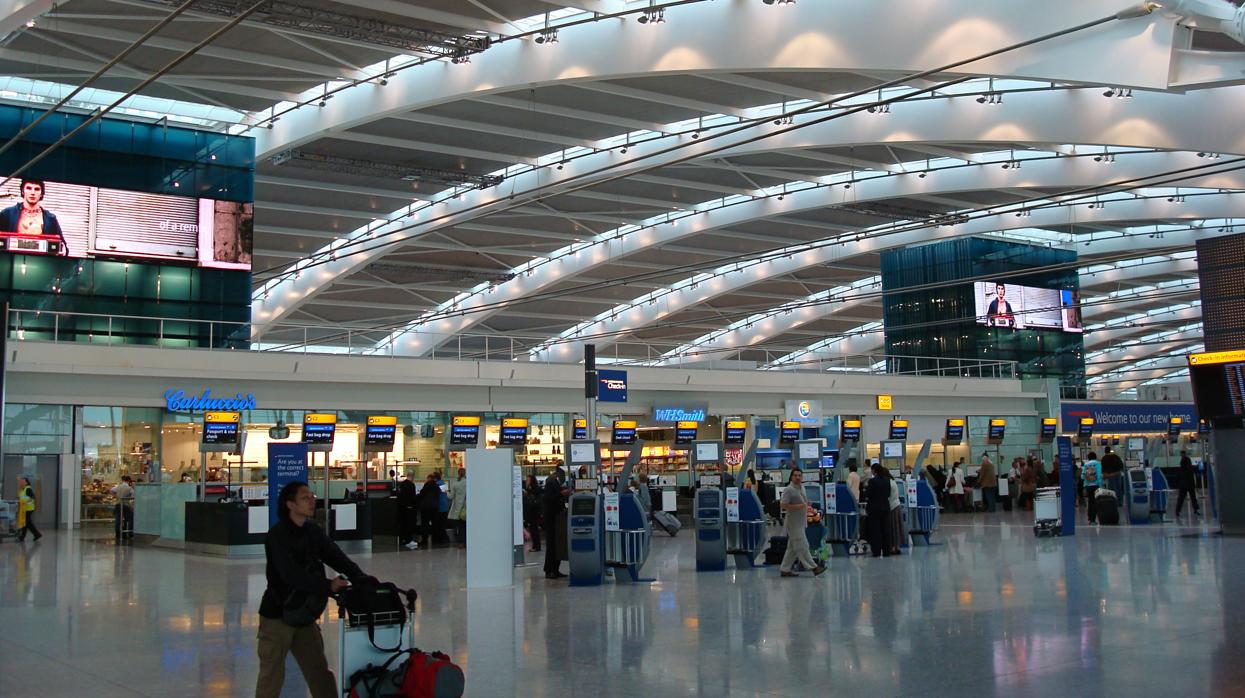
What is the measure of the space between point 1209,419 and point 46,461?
2346 cm

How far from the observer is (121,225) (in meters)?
26.4

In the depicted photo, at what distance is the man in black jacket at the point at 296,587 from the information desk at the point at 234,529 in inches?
557

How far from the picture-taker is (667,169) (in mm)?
29922

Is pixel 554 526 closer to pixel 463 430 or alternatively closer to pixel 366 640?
pixel 366 640

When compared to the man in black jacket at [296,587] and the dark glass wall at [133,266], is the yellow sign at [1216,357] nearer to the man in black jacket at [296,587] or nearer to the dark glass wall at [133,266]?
the man in black jacket at [296,587]

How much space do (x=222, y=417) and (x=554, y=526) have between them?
11.2 meters

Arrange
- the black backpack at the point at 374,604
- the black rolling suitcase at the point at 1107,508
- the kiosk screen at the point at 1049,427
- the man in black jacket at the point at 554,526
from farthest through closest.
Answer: the kiosk screen at the point at 1049,427
the black rolling suitcase at the point at 1107,508
the man in black jacket at the point at 554,526
the black backpack at the point at 374,604

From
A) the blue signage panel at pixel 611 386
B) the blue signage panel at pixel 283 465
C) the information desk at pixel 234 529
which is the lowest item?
the information desk at pixel 234 529

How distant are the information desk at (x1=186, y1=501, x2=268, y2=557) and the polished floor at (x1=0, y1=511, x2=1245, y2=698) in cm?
329

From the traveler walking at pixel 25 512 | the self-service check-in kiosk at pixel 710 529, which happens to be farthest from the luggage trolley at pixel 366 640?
the traveler walking at pixel 25 512

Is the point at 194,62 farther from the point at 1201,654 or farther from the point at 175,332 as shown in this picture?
the point at 1201,654

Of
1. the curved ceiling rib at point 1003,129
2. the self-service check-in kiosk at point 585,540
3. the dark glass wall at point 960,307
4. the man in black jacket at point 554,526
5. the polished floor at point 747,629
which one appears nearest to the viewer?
the polished floor at point 747,629

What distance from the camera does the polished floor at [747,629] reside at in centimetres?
712

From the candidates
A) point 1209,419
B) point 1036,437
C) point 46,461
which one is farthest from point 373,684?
point 1036,437
